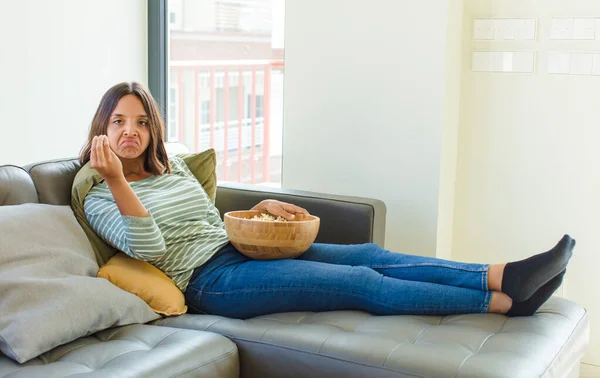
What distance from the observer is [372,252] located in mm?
2377

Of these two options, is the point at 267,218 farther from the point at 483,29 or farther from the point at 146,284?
the point at 483,29

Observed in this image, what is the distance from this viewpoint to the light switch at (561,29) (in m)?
2.81

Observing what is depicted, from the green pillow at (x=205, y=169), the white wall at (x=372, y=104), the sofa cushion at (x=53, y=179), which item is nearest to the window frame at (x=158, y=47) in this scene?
the white wall at (x=372, y=104)

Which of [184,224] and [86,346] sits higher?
[184,224]

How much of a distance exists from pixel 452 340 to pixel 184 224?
34.8 inches

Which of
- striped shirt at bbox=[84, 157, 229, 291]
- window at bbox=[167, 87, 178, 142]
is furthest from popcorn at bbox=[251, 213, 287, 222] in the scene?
window at bbox=[167, 87, 178, 142]

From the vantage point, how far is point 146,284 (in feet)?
7.18

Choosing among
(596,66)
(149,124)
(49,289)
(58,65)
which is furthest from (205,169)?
(596,66)

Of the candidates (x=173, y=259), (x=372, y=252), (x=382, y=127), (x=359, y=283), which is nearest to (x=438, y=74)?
(x=382, y=127)

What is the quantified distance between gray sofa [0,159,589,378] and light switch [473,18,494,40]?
45.6 inches

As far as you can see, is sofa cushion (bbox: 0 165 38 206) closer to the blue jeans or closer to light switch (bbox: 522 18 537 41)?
the blue jeans

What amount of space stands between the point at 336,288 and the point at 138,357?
0.61 m

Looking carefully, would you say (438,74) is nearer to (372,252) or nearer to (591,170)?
(591,170)

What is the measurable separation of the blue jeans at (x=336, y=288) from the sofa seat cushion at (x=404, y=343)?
31 millimetres
